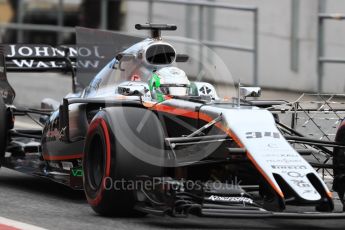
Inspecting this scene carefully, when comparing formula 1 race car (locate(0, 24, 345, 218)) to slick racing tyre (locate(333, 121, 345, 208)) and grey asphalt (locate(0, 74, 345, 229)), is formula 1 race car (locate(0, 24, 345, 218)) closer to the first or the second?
slick racing tyre (locate(333, 121, 345, 208))

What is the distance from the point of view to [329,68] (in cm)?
1492

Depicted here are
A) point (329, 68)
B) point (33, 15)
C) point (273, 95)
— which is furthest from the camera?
point (33, 15)

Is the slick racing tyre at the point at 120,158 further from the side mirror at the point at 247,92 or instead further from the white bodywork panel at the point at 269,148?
the side mirror at the point at 247,92

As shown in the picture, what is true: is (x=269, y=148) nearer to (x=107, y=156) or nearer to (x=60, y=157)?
(x=107, y=156)

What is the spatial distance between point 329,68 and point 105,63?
4473mm

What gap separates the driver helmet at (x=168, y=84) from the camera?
9680 millimetres

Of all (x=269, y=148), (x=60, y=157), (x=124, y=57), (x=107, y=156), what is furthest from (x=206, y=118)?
(x=60, y=157)

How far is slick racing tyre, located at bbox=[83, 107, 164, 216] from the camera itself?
28.0 ft

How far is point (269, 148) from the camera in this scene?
26.9ft

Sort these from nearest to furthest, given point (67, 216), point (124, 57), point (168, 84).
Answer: point (67, 216) → point (168, 84) → point (124, 57)

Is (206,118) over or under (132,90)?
under

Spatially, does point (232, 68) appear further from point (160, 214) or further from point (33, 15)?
point (160, 214)

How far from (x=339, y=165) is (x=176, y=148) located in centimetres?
144

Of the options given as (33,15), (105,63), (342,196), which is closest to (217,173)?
(342,196)
